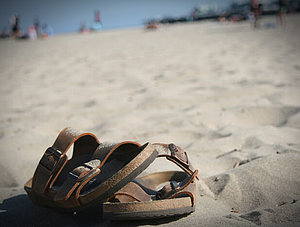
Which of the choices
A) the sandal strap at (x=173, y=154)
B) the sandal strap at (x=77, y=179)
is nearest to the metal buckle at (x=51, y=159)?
the sandal strap at (x=77, y=179)

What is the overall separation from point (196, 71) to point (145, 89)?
143 centimetres

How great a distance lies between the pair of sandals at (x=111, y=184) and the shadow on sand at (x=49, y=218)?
70 millimetres

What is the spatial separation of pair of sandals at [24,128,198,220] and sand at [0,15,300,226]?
3.7 inches

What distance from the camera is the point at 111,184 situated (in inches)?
46.4

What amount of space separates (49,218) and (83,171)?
1.22ft

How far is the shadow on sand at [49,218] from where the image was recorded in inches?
49.9

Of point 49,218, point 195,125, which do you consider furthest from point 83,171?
point 195,125

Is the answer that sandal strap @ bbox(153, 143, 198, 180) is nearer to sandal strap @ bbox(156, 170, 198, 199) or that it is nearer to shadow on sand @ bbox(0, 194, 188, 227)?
sandal strap @ bbox(156, 170, 198, 199)

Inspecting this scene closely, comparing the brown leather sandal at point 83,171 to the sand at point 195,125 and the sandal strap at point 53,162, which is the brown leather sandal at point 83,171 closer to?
the sandal strap at point 53,162

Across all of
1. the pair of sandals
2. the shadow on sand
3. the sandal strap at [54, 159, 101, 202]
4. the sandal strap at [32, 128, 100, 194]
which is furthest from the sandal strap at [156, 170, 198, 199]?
the sandal strap at [32, 128, 100, 194]

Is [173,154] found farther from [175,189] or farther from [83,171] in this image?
[83,171]

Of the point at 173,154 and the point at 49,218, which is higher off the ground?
the point at 173,154

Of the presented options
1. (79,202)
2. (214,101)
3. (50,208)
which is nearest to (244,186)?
(79,202)

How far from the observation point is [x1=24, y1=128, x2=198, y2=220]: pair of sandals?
→ 119cm
